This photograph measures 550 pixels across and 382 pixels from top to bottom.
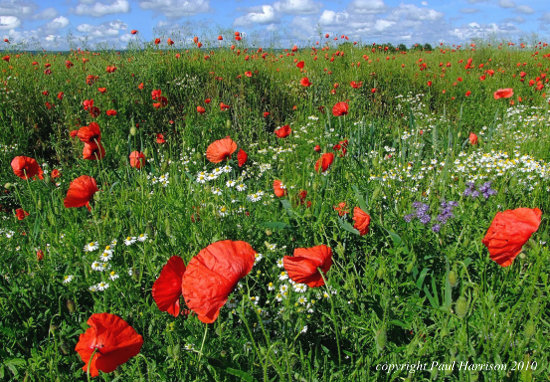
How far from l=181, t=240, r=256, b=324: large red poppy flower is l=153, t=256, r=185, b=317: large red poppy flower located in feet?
0.30

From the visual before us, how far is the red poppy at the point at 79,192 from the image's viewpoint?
183 centimetres

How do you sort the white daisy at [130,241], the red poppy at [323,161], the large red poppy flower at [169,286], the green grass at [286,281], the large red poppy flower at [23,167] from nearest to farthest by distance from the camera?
the large red poppy flower at [169,286], the green grass at [286,281], the white daisy at [130,241], the red poppy at [323,161], the large red poppy flower at [23,167]

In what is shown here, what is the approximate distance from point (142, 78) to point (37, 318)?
3.95 m

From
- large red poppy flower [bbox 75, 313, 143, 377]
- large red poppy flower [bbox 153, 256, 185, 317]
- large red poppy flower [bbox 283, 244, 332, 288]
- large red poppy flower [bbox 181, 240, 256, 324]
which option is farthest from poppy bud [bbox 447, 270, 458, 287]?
large red poppy flower [bbox 75, 313, 143, 377]

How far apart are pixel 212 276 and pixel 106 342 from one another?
318 millimetres

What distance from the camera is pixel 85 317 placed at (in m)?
1.56

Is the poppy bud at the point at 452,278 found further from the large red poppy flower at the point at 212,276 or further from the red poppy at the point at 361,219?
the large red poppy flower at the point at 212,276

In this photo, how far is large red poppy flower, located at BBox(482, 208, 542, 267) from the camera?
1.18 metres

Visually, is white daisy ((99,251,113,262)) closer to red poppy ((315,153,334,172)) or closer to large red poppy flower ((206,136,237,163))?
large red poppy flower ((206,136,237,163))

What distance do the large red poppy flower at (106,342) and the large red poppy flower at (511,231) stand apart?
3.73 feet

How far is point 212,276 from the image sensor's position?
1.06m

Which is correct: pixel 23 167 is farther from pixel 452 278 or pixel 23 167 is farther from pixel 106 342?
pixel 452 278

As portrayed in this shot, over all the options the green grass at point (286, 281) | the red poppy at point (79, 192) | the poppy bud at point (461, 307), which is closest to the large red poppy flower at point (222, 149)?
the green grass at point (286, 281)

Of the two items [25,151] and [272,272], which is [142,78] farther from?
[272,272]
